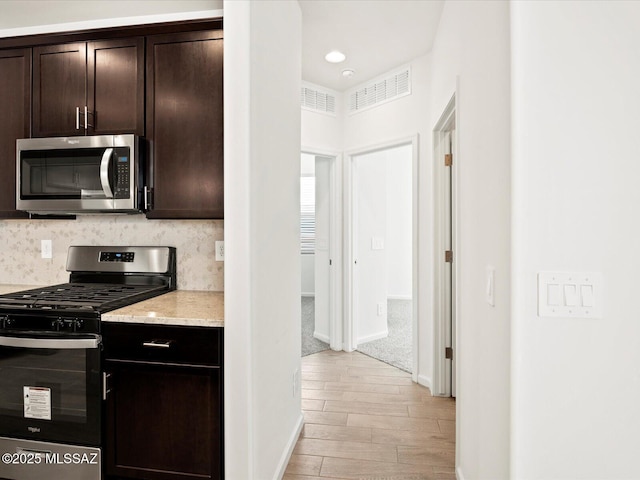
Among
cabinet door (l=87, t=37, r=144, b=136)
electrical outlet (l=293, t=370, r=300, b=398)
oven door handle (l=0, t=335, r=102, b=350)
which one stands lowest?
electrical outlet (l=293, t=370, r=300, b=398)

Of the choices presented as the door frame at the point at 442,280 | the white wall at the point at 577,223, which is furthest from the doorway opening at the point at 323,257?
the white wall at the point at 577,223

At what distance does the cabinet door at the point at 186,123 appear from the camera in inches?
82.0

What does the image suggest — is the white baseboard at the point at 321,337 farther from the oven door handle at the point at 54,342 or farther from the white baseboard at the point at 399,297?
the oven door handle at the point at 54,342

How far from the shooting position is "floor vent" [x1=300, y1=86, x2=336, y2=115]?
12.8 feet

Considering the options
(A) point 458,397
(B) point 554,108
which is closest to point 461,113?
(B) point 554,108

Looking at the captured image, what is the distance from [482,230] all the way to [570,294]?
472mm

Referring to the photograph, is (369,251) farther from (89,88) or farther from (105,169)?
(89,88)

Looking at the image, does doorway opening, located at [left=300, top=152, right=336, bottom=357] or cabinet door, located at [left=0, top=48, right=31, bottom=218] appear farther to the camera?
doorway opening, located at [left=300, top=152, right=336, bottom=357]

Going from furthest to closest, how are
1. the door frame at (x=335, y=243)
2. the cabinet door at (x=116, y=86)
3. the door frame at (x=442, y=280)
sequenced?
the door frame at (x=335, y=243) < the door frame at (x=442, y=280) < the cabinet door at (x=116, y=86)

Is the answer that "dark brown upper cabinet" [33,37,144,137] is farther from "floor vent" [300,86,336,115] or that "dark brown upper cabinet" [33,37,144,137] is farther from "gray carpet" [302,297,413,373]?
"gray carpet" [302,297,413,373]

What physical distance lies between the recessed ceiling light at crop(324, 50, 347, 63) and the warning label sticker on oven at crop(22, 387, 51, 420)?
3.01 metres

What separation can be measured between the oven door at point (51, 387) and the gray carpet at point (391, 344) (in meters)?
2.49

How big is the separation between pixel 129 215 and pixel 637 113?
2.53 meters

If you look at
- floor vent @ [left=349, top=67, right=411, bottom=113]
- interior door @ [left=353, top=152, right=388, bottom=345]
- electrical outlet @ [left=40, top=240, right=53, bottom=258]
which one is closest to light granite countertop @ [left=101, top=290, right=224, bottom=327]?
electrical outlet @ [left=40, top=240, right=53, bottom=258]
